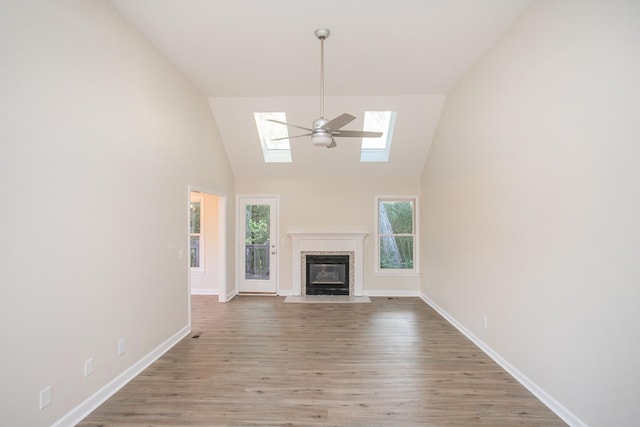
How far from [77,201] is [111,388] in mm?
1660

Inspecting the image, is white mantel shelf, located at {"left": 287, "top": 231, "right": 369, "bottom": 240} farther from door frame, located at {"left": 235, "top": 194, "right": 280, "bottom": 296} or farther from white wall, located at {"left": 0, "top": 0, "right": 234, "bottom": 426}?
white wall, located at {"left": 0, "top": 0, "right": 234, "bottom": 426}

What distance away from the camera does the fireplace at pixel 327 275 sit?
625 cm

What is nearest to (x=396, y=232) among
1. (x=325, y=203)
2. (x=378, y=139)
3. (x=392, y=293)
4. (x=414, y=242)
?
(x=414, y=242)

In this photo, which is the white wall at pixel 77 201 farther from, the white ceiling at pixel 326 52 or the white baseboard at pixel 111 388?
the white ceiling at pixel 326 52

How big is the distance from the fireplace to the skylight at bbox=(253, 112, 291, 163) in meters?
2.14

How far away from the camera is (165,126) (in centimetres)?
349

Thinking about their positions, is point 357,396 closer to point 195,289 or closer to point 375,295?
point 375,295

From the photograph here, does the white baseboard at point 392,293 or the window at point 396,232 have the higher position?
the window at point 396,232

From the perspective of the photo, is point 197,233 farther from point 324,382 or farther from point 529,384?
point 529,384

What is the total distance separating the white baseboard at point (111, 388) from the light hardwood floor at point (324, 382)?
0.19 ft

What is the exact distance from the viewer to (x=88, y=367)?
237 cm

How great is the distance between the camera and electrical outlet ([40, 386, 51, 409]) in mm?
1969

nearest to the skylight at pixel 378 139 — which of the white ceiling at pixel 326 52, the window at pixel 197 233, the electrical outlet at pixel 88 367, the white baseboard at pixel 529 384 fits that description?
the white ceiling at pixel 326 52

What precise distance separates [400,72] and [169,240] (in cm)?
355
